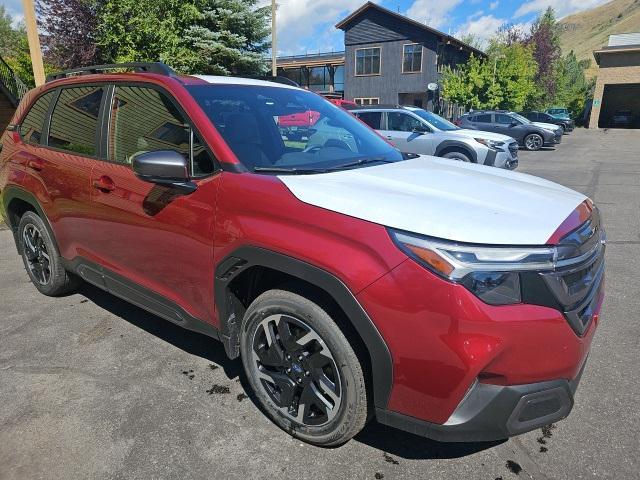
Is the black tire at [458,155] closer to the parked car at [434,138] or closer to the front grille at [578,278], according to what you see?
the parked car at [434,138]

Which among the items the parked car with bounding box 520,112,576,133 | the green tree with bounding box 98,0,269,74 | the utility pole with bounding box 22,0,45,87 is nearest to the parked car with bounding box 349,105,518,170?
the utility pole with bounding box 22,0,45,87

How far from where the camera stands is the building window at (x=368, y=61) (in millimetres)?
32688

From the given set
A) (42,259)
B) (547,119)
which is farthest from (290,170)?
(547,119)

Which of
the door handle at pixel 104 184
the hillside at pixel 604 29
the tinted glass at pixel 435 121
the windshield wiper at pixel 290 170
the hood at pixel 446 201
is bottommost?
the tinted glass at pixel 435 121

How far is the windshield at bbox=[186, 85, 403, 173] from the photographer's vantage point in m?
2.61

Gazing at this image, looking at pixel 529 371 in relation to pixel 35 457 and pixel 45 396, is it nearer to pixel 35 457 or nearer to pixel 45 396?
pixel 35 457

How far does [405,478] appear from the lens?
2176 millimetres

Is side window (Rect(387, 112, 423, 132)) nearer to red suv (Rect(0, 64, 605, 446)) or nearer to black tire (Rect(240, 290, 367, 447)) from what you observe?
red suv (Rect(0, 64, 605, 446))

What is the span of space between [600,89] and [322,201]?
134ft

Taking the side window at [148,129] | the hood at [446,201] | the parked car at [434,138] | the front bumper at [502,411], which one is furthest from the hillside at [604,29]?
the front bumper at [502,411]

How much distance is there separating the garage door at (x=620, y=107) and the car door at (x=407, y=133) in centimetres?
3324

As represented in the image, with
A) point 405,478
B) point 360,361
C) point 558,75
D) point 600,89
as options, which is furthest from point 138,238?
point 558,75

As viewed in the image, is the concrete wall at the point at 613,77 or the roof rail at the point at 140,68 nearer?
the roof rail at the point at 140,68

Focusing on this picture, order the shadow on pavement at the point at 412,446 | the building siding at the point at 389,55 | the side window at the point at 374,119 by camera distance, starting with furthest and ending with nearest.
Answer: the building siding at the point at 389,55, the side window at the point at 374,119, the shadow on pavement at the point at 412,446
